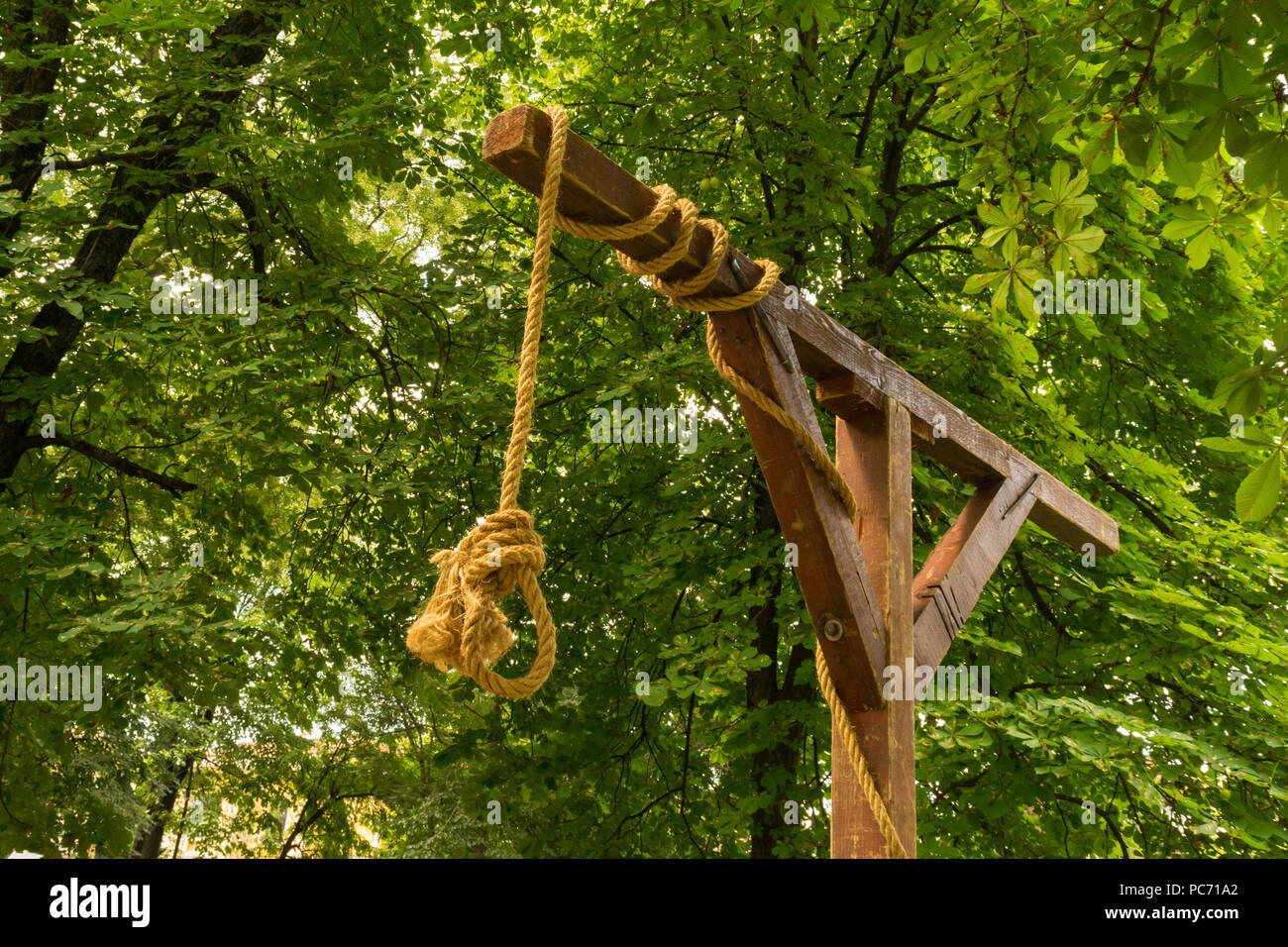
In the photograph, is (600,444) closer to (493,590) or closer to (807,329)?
(807,329)

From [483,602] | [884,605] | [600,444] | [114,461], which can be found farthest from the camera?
[600,444]

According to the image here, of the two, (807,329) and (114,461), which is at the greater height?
(114,461)

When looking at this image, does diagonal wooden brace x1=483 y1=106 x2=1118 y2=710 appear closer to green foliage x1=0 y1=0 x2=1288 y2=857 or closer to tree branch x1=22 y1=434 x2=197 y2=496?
green foliage x1=0 y1=0 x2=1288 y2=857

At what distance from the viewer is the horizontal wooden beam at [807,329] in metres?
1.78

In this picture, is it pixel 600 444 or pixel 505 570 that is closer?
pixel 505 570

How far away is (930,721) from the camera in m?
4.89


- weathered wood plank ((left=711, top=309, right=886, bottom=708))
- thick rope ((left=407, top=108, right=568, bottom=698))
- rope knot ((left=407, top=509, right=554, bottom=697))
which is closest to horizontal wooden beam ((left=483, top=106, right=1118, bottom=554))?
weathered wood plank ((left=711, top=309, right=886, bottom=708))

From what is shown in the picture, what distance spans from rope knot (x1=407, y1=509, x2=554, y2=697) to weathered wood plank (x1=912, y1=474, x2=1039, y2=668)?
5.23 ft

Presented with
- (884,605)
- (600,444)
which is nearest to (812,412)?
(884,605)

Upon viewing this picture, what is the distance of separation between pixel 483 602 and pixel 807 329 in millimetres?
1294

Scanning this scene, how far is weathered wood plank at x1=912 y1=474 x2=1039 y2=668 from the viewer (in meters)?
2.95

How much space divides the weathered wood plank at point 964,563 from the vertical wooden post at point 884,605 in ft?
0.67

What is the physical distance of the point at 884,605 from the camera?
2715mm
